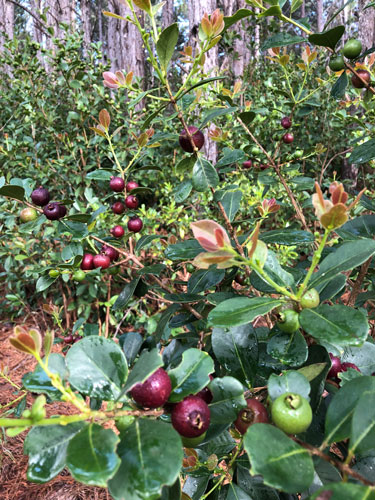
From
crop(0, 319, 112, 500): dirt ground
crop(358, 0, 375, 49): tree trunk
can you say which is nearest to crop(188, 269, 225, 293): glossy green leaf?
crop(0, 319, 112, 500): dirt ground

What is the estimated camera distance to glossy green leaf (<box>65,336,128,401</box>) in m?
0.45

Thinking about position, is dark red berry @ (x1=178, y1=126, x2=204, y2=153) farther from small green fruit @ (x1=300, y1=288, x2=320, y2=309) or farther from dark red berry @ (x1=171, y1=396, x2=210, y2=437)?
dark red berry @ (x1=171, y1=396, x2=210, y2=437)

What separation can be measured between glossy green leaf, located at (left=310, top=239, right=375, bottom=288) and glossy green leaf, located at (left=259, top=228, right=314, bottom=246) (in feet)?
0.76

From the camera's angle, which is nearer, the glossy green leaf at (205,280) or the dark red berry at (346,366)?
the dark red berry at (346,366)

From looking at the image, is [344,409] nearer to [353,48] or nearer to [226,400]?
[226,400]

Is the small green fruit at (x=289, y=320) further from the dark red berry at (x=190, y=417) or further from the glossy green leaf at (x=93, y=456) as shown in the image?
the glossy green leaf at (x=93, y=456)

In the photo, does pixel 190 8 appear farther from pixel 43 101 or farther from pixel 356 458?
pixel 356 458

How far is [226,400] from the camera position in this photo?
0.47 metres

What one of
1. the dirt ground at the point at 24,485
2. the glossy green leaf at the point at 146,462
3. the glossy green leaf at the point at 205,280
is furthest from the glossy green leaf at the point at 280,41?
the dirt ground at the point at 24,485

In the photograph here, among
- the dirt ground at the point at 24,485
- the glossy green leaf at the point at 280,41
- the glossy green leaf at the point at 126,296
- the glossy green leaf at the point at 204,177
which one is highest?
the glossy green leaf at the point at 280,41

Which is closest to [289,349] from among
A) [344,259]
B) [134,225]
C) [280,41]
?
[344,259]

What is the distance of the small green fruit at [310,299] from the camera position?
505 millimetres

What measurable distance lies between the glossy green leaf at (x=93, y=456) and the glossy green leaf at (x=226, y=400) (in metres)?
0.16

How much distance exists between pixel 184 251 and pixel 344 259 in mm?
389
